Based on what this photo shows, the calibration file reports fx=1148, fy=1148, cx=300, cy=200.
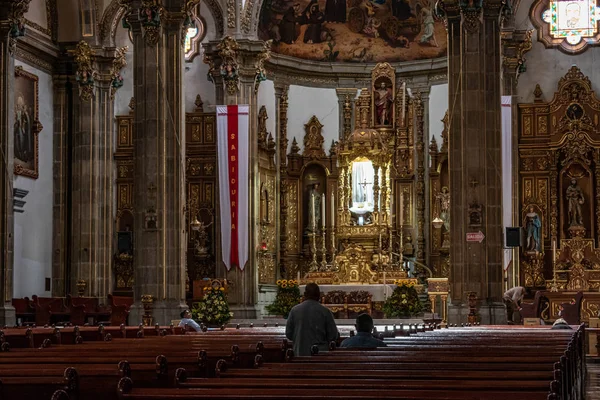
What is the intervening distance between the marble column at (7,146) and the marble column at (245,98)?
9004 mm

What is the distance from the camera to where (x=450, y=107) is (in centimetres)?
2625

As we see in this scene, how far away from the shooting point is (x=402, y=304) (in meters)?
32.5

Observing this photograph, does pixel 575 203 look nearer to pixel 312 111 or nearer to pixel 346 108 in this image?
pixel 346 108

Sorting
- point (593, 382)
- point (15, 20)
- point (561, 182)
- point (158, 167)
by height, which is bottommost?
point (593, 382)

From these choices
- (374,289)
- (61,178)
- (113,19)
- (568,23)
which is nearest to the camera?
(374,289)

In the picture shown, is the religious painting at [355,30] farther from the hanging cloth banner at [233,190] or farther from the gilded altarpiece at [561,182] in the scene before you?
the hanging cloth banner at [233,190]

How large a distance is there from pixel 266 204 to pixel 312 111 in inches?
166

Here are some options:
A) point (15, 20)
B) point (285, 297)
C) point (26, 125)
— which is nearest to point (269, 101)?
point (285, 297)

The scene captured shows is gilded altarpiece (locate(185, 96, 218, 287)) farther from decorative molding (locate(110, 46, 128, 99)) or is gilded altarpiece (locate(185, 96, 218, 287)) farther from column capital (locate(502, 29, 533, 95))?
column capital (locate(502, 29, 533, 95))

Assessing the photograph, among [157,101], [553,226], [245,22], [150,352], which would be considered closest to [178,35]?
[157,101]

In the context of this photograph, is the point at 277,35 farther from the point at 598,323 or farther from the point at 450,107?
the point at 598,323

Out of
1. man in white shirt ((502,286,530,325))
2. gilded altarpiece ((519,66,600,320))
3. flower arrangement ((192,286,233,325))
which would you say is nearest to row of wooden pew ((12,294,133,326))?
flower arrangement ((192,286,233,325))

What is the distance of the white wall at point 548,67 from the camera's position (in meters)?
36.0

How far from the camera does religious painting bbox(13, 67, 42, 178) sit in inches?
1294
